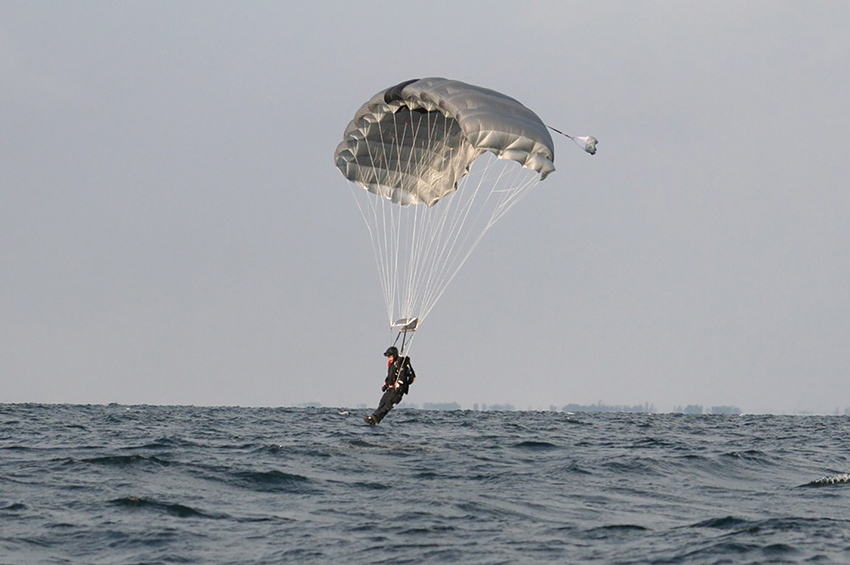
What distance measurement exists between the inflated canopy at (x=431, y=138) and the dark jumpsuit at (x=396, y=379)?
498 cm

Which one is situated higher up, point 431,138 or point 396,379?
point 431,138

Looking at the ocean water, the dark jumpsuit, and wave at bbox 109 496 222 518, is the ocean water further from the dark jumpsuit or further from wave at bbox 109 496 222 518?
the dark jumpsuit

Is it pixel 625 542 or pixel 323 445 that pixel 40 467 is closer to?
pixel 323 445

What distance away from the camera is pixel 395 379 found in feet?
71.6

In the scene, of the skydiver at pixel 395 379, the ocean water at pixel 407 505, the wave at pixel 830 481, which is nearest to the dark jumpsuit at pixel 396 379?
the skydiver at pixel 395 379

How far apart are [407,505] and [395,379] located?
26.2 feet

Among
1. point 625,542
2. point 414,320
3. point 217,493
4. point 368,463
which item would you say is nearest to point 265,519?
point 217,493

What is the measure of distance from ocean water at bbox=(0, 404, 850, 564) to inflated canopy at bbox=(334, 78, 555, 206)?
639cm

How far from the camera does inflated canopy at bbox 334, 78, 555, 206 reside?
19281 mm

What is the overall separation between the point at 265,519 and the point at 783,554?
21.2ft

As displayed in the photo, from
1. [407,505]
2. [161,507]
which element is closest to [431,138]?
[407,505]

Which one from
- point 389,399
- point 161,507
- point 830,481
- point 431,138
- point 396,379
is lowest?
point 161,507

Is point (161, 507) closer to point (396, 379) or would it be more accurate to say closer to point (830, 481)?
point (396, 379)

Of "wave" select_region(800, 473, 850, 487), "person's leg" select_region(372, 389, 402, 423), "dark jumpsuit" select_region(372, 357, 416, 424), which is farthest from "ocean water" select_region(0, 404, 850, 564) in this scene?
"dark jumpsuit" select_region(372, 357, 416, 424)
